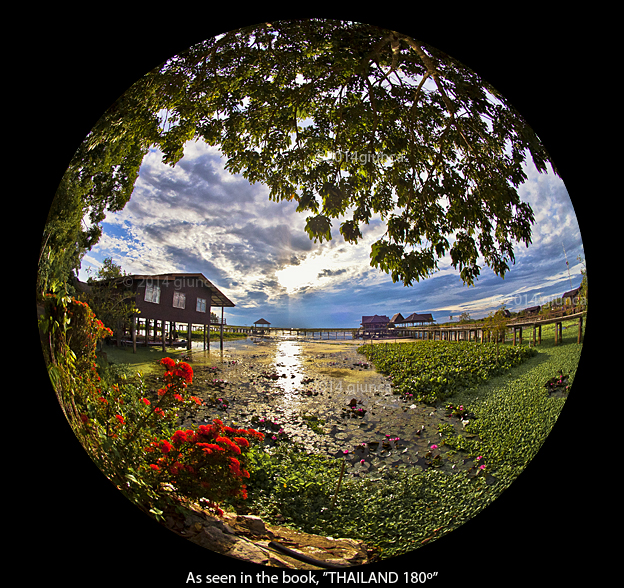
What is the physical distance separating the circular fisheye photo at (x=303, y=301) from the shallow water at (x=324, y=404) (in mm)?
18

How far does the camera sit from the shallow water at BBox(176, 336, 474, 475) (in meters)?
2.93

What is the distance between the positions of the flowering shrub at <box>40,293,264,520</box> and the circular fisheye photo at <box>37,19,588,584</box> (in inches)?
0.9

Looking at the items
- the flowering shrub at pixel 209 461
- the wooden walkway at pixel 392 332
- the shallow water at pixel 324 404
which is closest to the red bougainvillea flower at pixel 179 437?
the flowering shrub at pixel 209 461

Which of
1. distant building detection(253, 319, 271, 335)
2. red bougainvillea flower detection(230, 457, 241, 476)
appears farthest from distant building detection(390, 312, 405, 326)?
red bougainvillea flower detection(230, 457, 241, 476)

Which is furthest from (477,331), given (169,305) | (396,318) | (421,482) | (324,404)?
(169,305)

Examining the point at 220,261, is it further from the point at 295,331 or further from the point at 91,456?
the point at 91,456

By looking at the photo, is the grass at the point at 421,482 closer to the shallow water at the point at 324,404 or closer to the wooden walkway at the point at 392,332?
the shallow water at the point at 324,404

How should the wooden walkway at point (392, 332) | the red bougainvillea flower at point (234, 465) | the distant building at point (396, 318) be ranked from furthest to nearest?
the wooden walkway at point (392, 332)
the distant building at point (396, 318)
the red bougainvillea flower at point (234, 465)

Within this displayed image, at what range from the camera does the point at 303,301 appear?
306 cm

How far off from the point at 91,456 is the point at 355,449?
9.81 feet

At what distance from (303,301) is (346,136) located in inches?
61.0

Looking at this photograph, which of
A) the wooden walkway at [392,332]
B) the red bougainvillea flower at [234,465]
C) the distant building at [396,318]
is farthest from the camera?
the wooden walkway at [392,332]

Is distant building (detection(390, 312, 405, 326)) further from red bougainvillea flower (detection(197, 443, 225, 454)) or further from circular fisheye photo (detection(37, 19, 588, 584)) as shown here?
red bougainvillea flower (detection(197, 443, 225, 454))

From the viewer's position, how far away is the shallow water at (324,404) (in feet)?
9.61
